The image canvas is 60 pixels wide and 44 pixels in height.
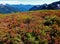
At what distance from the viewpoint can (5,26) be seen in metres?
21.1

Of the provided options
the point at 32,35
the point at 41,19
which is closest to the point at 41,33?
the point at 32,35

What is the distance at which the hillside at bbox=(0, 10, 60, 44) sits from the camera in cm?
1823

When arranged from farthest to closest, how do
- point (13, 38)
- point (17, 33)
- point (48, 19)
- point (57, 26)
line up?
1. point (48, 19)
2. point (57, 26)
3. point (17, 33)
4. point (13, 38)

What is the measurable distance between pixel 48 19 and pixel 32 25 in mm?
2134

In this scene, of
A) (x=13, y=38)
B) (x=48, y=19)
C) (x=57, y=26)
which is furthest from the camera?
(x=48, y=19)

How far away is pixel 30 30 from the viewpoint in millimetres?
19484

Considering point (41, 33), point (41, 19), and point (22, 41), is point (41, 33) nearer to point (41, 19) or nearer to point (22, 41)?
point (22, 41)

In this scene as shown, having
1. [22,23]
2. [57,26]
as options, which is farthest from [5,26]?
[57,26]

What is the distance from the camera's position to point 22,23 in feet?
70.4

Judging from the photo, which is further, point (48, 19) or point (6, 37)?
point (48, 19)

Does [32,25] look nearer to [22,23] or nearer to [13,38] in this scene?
[22,23]

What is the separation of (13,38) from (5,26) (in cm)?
331

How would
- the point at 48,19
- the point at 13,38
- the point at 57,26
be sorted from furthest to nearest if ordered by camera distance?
the point at 48,19
the point at 57,26
the point at 13,38

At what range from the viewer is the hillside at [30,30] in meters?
18.2
